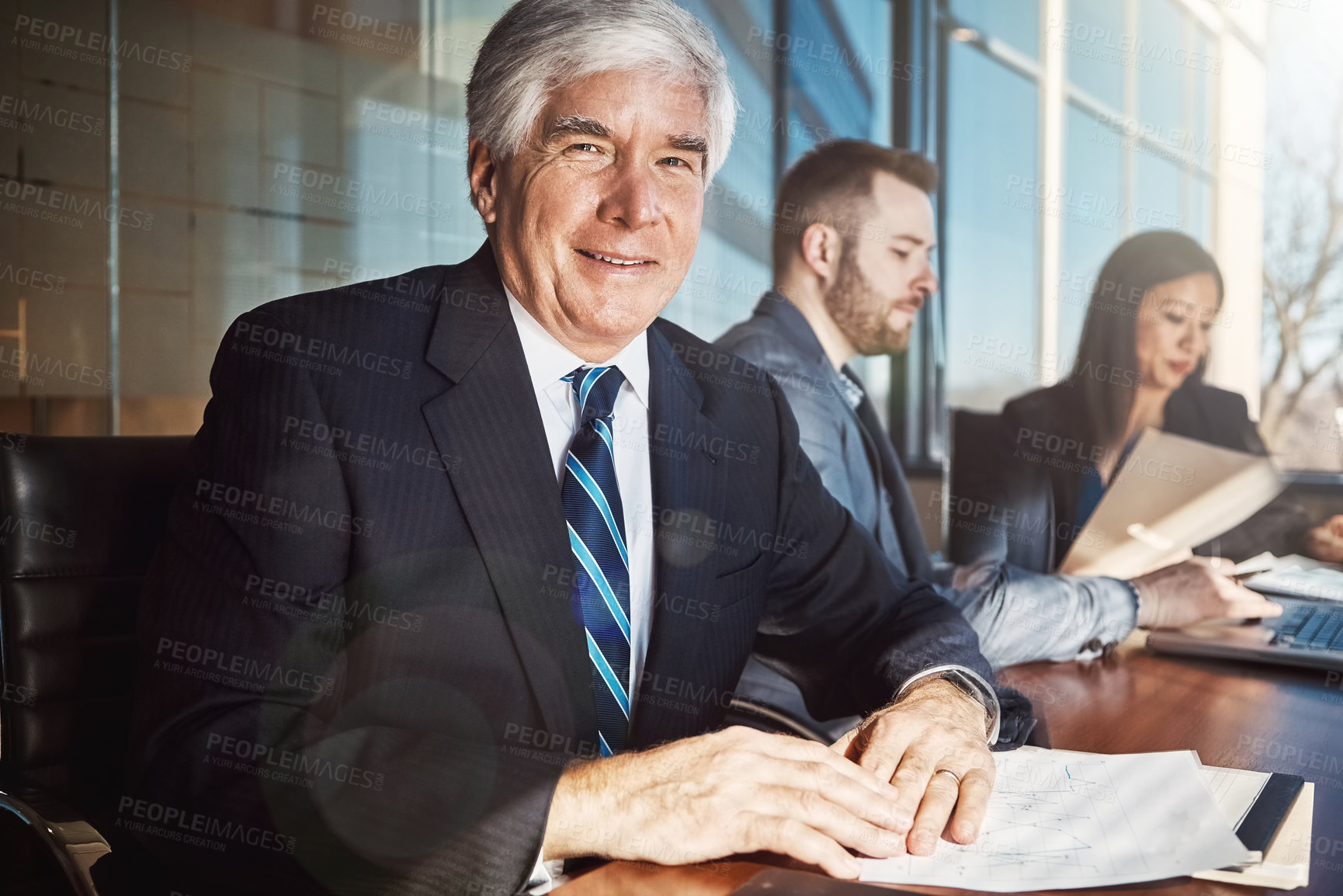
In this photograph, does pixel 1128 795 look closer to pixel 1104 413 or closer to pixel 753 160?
pixel 1104 413

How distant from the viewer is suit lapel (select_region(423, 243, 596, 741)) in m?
1.27

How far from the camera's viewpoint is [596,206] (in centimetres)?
150

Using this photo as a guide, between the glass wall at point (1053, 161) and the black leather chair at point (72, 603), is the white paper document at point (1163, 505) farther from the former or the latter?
the black leather chair at point (72, 603)

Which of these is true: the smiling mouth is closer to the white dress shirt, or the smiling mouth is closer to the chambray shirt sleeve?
the white dress shirt

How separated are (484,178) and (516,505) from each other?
0.58 m

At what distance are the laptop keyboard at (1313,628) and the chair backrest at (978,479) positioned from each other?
38.1 inches

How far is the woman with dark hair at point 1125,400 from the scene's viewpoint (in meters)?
3.02

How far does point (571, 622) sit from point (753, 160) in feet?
9.47

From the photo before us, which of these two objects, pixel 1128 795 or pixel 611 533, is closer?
pixel 1128 795

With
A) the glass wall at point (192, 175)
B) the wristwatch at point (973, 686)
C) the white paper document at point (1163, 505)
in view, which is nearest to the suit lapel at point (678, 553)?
the wristwatch at point (973, 686)

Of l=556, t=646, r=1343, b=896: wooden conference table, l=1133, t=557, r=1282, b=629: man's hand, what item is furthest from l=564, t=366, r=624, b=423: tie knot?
l=1133, t=557, r=1282, b=629: man's hand

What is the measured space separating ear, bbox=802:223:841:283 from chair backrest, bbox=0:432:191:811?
1804 millimetres

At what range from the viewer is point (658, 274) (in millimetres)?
1531

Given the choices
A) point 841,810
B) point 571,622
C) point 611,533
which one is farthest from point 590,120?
point 841,810
